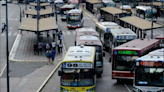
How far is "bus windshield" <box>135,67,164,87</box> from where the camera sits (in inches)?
926

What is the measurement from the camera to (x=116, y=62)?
1153 inches

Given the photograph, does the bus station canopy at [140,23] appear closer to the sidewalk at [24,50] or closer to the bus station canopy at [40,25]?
the bus station canopy at [40,25]

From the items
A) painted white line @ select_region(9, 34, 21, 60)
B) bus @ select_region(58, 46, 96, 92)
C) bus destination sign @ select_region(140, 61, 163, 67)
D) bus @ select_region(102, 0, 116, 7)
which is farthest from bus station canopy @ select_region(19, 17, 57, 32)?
bus @ select_region(102, 0, 116, 7)

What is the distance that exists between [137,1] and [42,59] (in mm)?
72605

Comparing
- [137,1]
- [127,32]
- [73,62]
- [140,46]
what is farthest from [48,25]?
[137,1]

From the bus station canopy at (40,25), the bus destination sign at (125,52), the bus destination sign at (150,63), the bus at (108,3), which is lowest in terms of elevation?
the bus at (108,3)

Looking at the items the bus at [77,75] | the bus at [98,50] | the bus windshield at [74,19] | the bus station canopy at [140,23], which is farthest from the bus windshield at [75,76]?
the bus windshield at [74,19]

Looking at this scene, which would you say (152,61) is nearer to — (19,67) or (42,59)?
(19,67)

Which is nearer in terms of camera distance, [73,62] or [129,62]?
[73,62]

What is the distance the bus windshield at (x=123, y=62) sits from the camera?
94.8ft

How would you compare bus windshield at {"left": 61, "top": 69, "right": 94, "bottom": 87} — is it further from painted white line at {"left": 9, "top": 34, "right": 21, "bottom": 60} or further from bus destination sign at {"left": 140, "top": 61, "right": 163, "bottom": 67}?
painted white line at {"left": 9, "top": 34, "right": 21, "bottom": 60}

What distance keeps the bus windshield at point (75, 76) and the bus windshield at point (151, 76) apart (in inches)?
111

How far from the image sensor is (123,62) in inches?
1148

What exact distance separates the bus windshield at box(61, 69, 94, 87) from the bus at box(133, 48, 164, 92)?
2710mm
